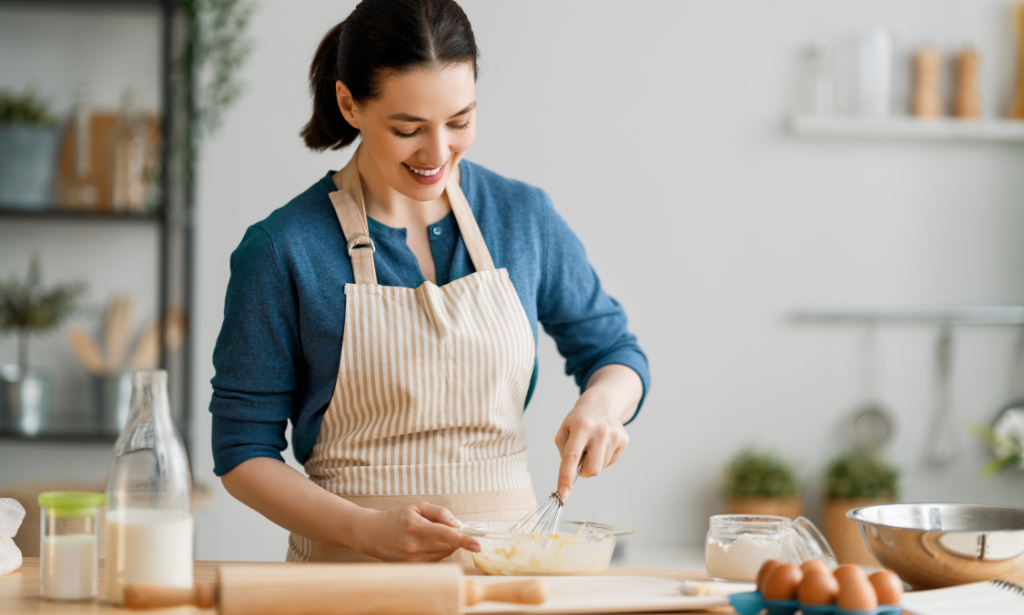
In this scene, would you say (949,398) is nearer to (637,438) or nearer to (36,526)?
(637,438)

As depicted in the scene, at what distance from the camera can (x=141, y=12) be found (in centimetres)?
273

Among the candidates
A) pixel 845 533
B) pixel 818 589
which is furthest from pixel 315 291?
pixel 845 533

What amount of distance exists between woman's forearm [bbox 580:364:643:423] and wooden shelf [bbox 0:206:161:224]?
167 cm

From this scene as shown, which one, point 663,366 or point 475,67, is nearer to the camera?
point 475,67

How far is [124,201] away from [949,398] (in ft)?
8.32

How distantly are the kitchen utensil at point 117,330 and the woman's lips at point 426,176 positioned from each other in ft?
5.83

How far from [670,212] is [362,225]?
1.68m

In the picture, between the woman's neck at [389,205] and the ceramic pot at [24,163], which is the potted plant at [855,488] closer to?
the woman's neck at [389,205]

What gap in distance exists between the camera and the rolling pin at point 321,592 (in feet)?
2.55

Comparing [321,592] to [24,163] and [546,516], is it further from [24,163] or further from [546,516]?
[24,163]

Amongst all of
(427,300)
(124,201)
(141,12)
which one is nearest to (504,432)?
(427,300)

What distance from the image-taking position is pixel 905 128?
2.79 meters

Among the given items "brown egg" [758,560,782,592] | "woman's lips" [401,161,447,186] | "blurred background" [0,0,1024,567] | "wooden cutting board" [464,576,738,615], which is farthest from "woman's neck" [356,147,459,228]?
"blurred background" [0,0,1024,567]

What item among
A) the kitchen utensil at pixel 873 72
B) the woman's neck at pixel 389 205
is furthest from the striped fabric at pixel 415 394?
the kitchen utensil at pixel 873 72
